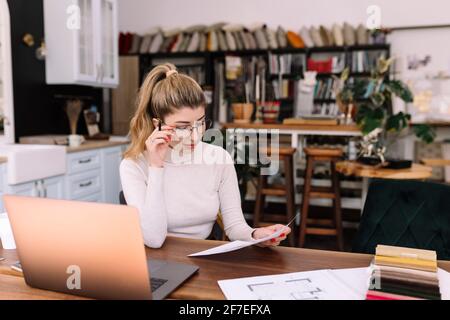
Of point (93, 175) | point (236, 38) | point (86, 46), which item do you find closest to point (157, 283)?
point (93, 175)

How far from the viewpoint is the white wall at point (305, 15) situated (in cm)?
574

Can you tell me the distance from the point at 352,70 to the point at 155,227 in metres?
4.90

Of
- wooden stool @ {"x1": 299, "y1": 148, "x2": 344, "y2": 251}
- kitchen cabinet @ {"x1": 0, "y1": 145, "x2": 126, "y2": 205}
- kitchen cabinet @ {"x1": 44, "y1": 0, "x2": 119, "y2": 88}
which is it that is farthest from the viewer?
kitchen cabinet @ {"x1": 44, "y1": 0, "x2": 119, "y2": 88}

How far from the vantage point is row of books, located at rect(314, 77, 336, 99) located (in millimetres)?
5867

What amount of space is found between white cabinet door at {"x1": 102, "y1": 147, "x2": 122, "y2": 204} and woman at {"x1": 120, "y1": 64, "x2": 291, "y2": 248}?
2.61m

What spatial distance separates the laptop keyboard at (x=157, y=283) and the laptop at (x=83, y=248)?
2 centimetres

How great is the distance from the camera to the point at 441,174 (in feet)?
18.9

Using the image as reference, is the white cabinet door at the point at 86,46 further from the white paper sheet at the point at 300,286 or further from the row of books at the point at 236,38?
the white paper sheet at the point at 300,286

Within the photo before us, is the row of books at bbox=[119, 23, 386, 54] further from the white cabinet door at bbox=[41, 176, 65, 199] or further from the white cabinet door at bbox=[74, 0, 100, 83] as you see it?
the white cabinet door at bbox=[41, 176, 65, 199]

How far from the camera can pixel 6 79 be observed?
3.77 metres

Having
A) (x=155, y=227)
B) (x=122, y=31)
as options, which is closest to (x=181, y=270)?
(x=155, y=227)

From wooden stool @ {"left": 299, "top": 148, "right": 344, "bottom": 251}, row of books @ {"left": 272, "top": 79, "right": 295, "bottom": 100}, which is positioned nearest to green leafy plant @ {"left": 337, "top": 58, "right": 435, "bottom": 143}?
wooden stool @ {"left": 299, "top": 148, "right": 344, "bottom": 251}

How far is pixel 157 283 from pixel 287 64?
5.21 meters
